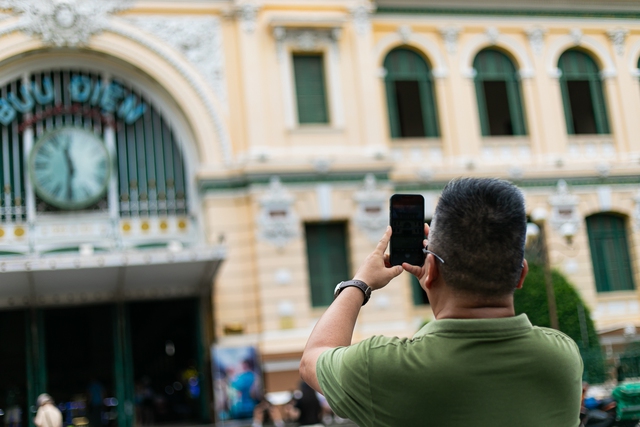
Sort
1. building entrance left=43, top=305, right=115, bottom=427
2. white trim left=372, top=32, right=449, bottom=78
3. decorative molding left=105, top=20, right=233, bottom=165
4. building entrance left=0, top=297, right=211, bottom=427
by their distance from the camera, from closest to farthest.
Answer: building entrance left=0, top=297, right=211, bottom=427 < decorative molding left=105, top=20, right=233, bottom=165 < white trim left=372, top=32, right=449, bottom=78 < building entrance left=43, top=305, right=115, bottom=427

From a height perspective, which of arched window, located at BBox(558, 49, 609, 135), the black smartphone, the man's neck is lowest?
the man's neck

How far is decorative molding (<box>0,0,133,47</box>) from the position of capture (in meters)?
21.0

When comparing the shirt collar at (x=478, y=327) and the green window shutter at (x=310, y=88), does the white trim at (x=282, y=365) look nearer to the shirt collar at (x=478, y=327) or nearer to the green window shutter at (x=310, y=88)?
the green window shutter at (x=310, y=88)

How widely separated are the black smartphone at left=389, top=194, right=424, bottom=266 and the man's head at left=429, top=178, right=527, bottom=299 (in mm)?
204

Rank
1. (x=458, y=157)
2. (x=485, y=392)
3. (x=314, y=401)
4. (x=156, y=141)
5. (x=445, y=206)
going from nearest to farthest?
(x=485, y=392), (x=445, y=206), (x=314, y=401), (x=156, y=141), (x=458, y=157)

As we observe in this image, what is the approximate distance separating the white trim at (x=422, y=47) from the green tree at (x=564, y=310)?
22.6 ft

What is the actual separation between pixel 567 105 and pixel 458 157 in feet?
13.5

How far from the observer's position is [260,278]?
20.9 meters

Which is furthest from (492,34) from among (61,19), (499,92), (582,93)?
(61,19)

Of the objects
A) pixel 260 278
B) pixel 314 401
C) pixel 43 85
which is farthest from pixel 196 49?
pixel 314 401

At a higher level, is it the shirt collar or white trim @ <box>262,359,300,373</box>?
the shirt collar

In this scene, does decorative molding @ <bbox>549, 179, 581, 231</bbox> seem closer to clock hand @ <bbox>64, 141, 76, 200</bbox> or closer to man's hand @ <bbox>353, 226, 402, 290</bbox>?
clock hand @ <bbox>64, 141, 76, 200</bbox>

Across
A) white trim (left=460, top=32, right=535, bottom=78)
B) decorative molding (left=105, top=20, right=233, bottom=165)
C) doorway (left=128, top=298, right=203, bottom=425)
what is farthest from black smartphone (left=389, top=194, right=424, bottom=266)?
white trim (left=460, top=32, right=535, bottom=78)

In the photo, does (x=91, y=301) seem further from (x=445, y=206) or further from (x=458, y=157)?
(x=445, y=206)
